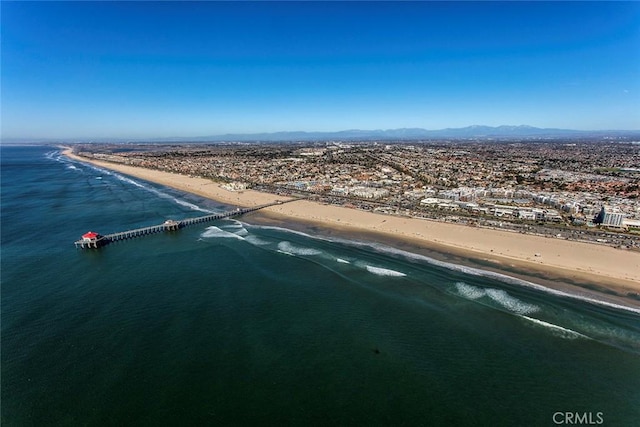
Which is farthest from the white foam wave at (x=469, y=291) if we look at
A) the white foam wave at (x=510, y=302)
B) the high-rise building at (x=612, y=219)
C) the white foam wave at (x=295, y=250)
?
the high-rise building at (x=612, y=219)

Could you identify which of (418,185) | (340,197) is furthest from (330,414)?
(418,185)

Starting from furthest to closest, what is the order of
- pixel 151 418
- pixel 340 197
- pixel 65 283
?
1. pixel 340 197
2. pixel 65 283
3. pixel 151 418

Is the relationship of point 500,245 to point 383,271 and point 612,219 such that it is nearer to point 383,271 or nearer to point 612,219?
point 383,271

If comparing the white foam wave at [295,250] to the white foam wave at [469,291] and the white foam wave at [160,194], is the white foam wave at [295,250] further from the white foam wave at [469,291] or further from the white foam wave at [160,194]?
the white foam wave at [160,194]

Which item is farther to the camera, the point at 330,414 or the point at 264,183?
the point at 264,183

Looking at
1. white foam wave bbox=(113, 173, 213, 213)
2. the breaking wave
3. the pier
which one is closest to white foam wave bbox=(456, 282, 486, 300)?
the breaking wave

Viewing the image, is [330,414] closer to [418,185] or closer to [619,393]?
[619,393]
